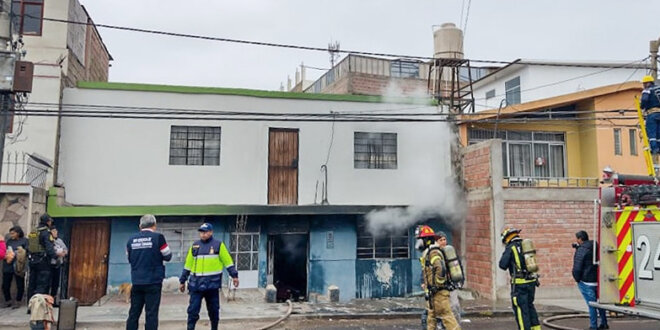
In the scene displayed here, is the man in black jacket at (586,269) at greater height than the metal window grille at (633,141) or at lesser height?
lesser

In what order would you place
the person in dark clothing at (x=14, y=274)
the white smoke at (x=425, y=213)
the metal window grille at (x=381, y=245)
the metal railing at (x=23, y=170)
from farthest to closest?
the metal window grille at (x=381, y=245) → the white smoke at (x=425, y=213) → the metal railing at (x=23, y=170) → the person in dark clothing at (x=14, y=274)

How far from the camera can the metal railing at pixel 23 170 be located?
38.7 ft

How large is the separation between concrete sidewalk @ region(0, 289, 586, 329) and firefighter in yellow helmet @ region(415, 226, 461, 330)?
3.13 metres

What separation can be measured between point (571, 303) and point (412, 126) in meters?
6.63

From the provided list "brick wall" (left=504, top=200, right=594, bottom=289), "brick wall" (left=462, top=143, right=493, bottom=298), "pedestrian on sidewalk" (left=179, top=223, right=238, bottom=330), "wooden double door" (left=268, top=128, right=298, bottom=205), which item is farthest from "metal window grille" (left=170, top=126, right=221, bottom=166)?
"brick wall" (left=504, top=200, right=594, bottom=289)

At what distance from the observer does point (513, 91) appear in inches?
924

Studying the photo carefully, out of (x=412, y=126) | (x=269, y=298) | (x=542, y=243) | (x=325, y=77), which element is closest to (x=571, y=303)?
(x=542, y=243)

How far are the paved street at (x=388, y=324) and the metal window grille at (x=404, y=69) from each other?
20.5 meters

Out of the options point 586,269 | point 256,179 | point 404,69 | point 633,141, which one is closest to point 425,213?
point 256,179

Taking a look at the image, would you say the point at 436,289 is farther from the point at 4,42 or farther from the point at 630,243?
the point at 4,42

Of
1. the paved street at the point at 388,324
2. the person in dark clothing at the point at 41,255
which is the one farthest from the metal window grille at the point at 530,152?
the person in dark clothing at the point at 41,255

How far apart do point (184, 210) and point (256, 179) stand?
2.28 meters

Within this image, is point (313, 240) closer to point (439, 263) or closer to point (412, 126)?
point (412, 126)

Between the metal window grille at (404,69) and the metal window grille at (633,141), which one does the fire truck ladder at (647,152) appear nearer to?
the metal window grille at (633,141)
